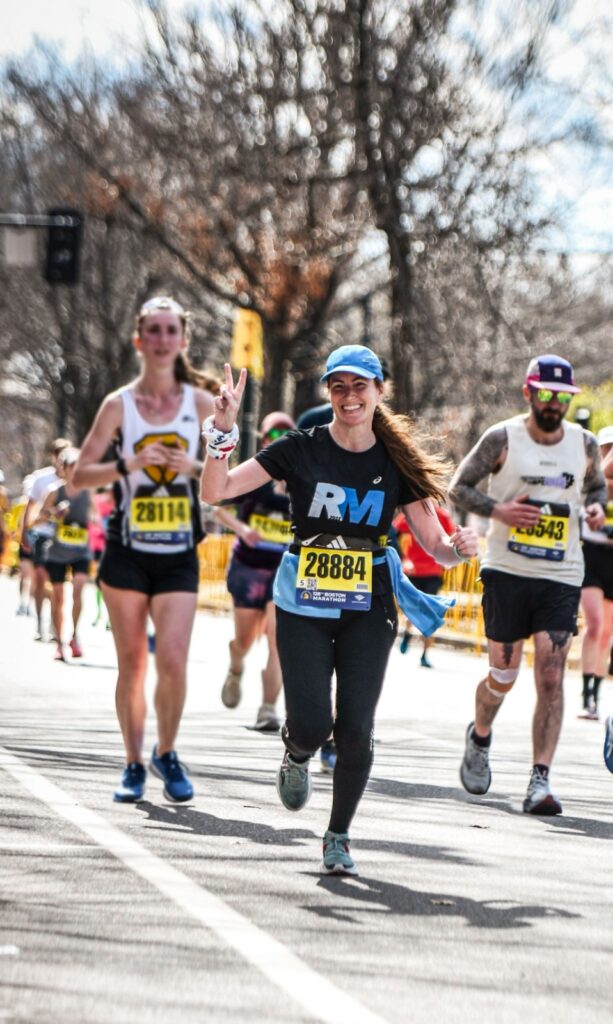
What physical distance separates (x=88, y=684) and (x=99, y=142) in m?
20.4

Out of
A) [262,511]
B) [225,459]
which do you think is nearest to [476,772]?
[225,459]

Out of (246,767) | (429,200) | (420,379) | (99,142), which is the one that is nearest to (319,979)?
(246,767)

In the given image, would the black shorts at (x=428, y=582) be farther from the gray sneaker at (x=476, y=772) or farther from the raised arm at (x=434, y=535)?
the raised arm at (x=434, y=535)

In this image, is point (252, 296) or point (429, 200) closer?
point (429, 200)

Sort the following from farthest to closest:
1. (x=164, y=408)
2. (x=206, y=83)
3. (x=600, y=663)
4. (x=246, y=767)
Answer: (x=206, y=83) < (x=600, y=663) < (x=246, y=767) < (x=164, y=408)

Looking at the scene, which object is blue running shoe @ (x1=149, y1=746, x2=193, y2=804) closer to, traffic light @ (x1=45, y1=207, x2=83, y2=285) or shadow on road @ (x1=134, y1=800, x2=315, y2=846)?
shadow on road @ (x1=134, y1=800, x2=315, y2=846)

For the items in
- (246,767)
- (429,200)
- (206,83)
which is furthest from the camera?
(206,83)

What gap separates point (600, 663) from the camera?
44.9 feet

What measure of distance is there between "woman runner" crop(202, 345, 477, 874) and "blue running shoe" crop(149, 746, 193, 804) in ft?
3.93

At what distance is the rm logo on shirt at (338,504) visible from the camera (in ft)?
22.4

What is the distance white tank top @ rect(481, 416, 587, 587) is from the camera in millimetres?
8688

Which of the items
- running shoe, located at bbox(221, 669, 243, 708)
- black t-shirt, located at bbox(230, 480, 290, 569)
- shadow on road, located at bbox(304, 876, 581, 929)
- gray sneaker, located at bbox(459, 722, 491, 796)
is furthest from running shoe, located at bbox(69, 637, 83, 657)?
shadow on road, located at bbox(304, 876, 581, 929)

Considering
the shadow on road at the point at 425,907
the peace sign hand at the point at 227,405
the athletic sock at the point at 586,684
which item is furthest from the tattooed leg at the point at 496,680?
the athletic sock at the point at 586,684

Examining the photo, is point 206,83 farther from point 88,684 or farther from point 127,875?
point 127,875
